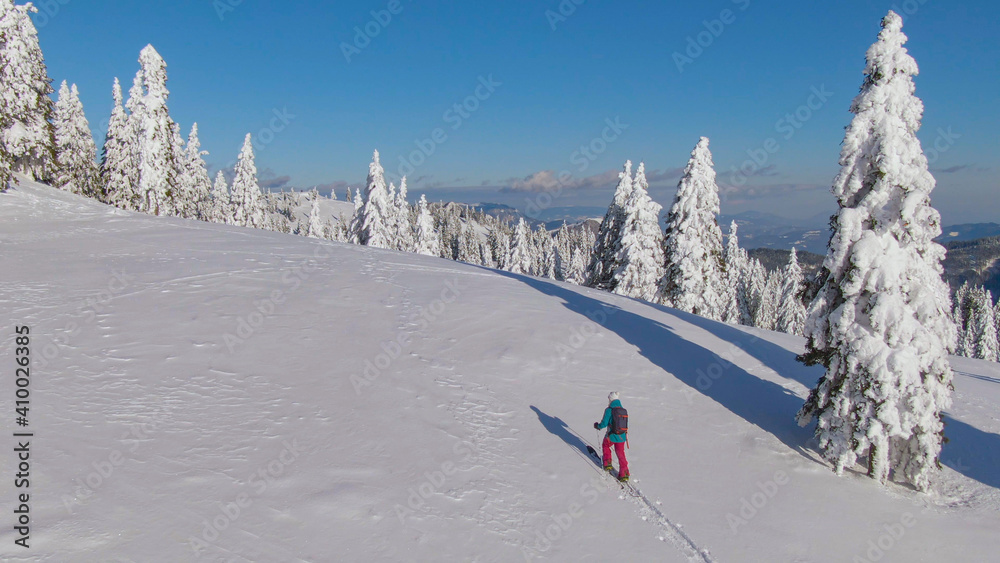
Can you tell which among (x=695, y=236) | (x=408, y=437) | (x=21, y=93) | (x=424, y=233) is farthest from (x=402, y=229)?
(x=408, y=437)

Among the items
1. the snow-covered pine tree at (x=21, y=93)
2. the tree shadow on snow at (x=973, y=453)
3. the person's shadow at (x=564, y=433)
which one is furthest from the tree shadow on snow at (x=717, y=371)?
the snow-covered pine tree at (x=21, y=93)

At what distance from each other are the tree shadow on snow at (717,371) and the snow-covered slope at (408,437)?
81mm

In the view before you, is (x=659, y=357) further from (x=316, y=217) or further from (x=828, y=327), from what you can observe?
(x=316, y=217)

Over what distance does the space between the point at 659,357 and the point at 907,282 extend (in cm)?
579

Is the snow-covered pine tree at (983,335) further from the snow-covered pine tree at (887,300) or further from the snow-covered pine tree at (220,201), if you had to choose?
the snow-covered pine tree at (220,201)

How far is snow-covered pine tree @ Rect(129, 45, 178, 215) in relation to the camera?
34.9 meters

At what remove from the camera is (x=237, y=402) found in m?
8.85

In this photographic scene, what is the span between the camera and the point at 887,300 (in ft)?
29.5

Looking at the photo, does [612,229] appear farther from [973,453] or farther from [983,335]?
[983,335]

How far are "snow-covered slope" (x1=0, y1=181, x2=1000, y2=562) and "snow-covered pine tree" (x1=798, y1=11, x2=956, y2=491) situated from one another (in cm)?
93

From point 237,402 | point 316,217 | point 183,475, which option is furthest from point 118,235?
point 316,217

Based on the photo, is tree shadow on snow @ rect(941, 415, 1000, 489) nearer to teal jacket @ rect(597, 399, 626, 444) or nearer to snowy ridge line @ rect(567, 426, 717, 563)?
snowy ridge line @ rect(567, 426, 717, 563)

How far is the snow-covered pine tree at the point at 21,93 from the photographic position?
95.6 feet

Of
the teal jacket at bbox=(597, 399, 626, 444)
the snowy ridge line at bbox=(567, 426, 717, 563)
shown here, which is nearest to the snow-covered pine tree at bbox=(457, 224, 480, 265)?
the teal jacket at bbox=(597, 399, 626, 444)
